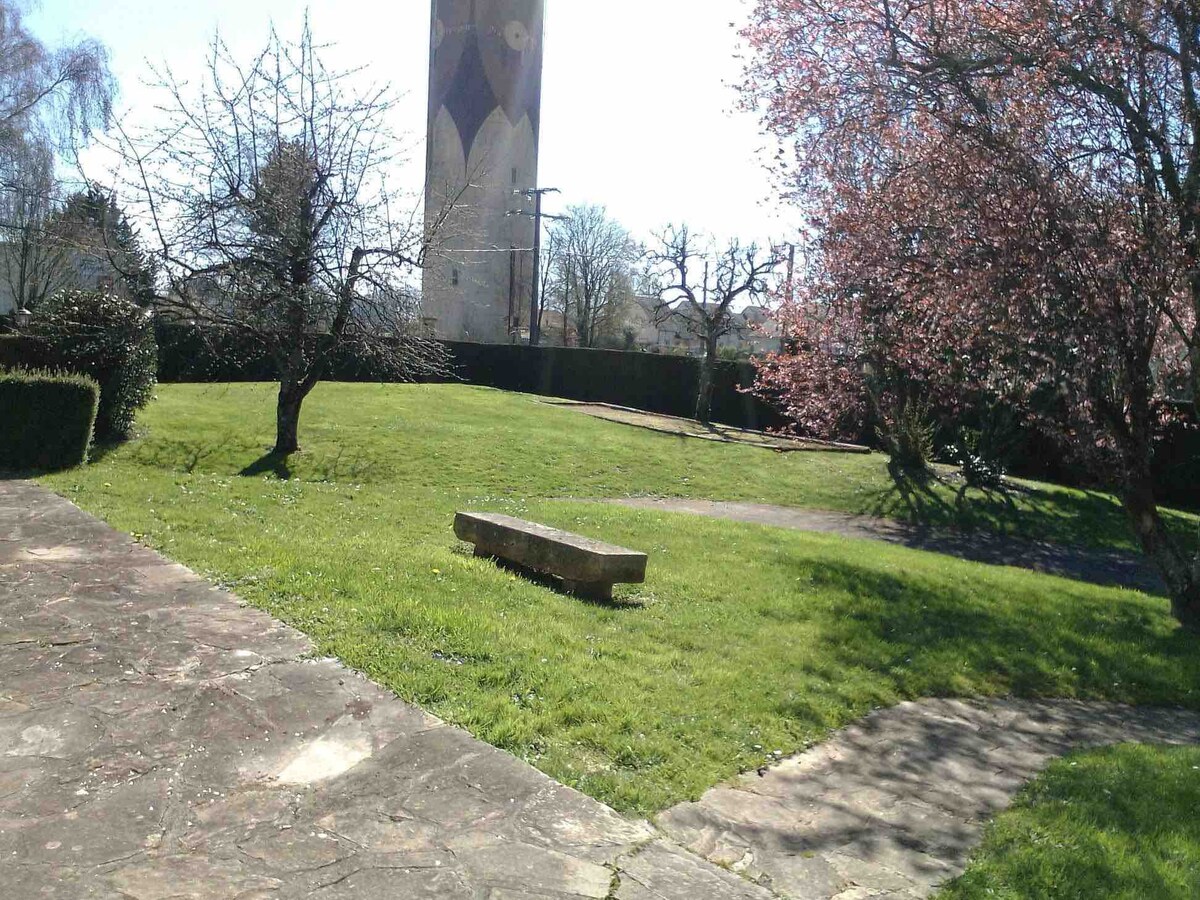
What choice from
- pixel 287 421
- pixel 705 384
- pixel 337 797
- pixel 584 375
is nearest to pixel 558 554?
pixel 337 797

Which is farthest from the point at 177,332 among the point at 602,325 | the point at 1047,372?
the point at 602,325

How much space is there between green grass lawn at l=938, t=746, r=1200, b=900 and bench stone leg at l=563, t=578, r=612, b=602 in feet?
10.5

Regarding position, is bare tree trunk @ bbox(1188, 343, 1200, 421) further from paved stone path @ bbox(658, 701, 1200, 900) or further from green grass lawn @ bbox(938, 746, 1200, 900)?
green grass lawn @ bbox(938, 746, 1200, 900)

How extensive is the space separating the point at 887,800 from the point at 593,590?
3161mm

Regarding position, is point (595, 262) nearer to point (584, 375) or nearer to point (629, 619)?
point (584, 375)

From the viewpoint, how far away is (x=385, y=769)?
377 cm

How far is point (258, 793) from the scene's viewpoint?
352 centimetres

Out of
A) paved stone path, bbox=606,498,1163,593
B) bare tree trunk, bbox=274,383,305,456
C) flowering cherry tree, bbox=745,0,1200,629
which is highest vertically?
flowering cherry tree, bbox=745,0,1200,629

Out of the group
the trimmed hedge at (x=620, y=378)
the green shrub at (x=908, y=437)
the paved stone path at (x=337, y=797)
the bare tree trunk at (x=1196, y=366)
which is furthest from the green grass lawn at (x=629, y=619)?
the trimmed hedge at (x=620, y=378)

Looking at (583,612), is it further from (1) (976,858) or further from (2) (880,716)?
(1) (976,858)

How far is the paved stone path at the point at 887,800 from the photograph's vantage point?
3.54 meters

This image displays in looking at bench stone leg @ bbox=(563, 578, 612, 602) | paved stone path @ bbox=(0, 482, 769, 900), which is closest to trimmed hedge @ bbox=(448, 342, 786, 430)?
bench stone leg @ bbox=(563, 578, 612, 602)

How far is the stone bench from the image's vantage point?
7.00 metres

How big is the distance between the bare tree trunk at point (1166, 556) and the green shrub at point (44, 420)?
11.5 meters
